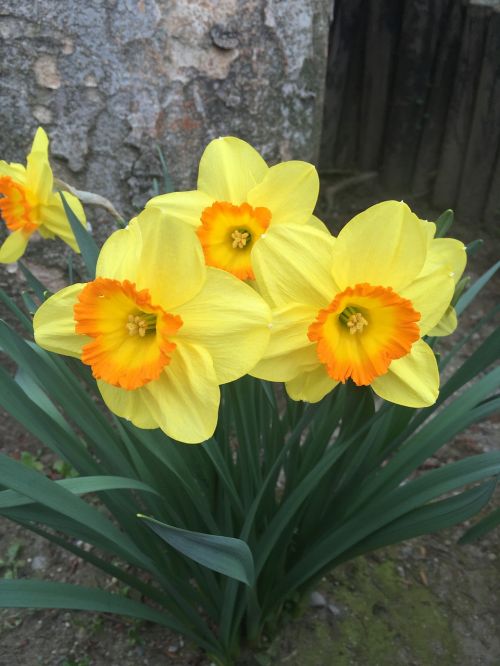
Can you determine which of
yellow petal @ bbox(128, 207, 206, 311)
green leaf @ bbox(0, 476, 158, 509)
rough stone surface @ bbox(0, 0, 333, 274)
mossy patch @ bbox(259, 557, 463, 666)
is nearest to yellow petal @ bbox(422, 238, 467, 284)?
yellow petal @ bbox(128, 207, 206, 311)

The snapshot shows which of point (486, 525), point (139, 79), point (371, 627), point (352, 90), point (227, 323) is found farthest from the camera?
point (352, 90)

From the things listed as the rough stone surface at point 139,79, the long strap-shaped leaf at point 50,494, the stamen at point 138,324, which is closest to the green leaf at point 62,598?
the long strap-shaped leaf at point 50,494

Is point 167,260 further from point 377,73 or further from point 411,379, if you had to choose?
point 377,73

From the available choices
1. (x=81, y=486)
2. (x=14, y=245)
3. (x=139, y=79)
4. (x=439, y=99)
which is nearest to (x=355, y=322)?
(x=81, y=486)

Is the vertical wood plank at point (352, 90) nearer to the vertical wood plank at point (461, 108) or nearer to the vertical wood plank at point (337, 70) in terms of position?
the vertical wood plank at point (337, 70)

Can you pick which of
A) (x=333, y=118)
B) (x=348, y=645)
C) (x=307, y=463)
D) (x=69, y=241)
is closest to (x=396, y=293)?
(x=307, y=463)

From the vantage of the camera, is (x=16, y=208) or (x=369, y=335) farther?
(x=16, y=208)
